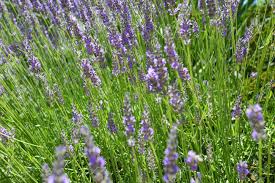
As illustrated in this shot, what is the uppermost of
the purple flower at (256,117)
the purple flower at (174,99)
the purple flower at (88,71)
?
the purple flower at (88,71)

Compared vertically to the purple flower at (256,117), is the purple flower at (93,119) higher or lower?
higher

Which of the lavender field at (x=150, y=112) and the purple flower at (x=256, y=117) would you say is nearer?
the purple flower at (x=256, y=117)

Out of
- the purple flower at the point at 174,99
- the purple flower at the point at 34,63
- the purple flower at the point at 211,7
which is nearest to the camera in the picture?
the purple flower at the point at 174,99

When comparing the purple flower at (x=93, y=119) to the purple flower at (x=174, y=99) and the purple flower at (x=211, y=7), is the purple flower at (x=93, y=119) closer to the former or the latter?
the purple flower at (x=174, y=99)

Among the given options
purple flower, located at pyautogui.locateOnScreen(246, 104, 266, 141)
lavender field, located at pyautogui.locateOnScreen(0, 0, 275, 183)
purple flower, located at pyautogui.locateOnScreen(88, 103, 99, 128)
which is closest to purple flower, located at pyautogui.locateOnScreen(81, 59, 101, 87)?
lavender field, located at pyautogui.locateOnScreen(0, 0, 275, 183)

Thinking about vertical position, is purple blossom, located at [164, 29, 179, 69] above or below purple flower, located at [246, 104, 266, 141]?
above

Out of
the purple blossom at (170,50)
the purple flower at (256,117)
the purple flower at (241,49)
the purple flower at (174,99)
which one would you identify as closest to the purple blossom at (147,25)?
the purple flower at (241,49)

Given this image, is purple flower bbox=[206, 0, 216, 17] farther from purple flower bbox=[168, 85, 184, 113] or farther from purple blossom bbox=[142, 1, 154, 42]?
purple flower bbox=[168, 85, 184, 113]

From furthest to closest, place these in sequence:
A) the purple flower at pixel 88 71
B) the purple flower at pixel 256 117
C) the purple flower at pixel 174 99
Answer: the purple flower at pixel 88 71 < the purple flower at pixel 174 99 < the purple flower at pixel 256 117

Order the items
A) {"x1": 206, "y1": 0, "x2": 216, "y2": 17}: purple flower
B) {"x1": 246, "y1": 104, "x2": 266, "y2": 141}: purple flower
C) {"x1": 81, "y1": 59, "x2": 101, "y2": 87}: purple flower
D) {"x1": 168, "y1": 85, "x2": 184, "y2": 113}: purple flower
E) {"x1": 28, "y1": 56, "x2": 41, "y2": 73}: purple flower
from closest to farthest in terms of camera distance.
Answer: {"x1": 246, "y1": 104, "x2": 266, "y2": 141}: purple flower
{"x1": 168, "y1": 85, "x2": 184, "y2": 113}: purple flower
{"x1": 81, "y1": 59, "x2": 101, "y2": 87}: purple flower
{"x1": 206, "y1": 0, "x2": 216, "y2": 17}: purple flower
{"x1": 28, "y1": 56, "x2": 41, "y2": 73}: purple flower

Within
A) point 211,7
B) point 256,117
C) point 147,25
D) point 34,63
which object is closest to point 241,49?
point 211,7

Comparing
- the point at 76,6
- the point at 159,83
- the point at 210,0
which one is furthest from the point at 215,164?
the point at 76,6

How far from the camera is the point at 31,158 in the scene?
2.29 m

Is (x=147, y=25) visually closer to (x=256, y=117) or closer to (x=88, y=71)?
(x=88, y=71)
